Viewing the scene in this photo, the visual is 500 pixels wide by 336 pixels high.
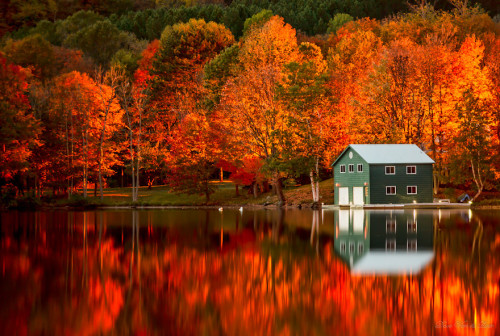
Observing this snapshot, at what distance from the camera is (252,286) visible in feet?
54.4

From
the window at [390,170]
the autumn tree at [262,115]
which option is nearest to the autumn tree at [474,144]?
the window at [390,170]

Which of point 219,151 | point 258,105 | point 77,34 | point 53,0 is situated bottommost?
point 219,151

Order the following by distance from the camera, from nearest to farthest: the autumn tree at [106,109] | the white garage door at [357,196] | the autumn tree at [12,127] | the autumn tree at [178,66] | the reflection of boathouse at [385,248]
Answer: the reflection of boathouse at [385,248] → the autumn tree at [12,127] → the white garage door at [357,196] → the autumn tree at [106,109] → the autumn tree at [178,66]

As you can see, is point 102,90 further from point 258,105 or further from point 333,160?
point 333,160

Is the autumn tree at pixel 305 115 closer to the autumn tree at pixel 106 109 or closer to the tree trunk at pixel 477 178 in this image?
the tree trunk at pixel 477 178

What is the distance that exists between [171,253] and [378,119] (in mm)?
52654

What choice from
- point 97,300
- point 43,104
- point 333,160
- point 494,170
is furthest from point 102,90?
point 97,300

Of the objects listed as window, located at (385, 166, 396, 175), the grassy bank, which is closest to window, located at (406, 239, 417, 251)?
window, located at (385, 166, 396, 175)

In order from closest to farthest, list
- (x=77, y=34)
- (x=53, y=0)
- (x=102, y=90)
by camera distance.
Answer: (x=102, y=90), (x=77, y=34), (x=53, y=0)

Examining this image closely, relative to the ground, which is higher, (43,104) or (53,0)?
(53,0)

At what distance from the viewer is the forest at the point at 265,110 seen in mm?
68125

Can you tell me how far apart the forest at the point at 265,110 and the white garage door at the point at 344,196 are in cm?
279

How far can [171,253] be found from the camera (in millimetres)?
23844

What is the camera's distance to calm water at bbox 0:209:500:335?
40.7ft
